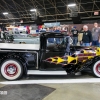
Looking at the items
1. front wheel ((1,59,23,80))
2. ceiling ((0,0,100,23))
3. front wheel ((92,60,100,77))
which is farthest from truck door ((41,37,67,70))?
ceiling ((0,0,100,23))

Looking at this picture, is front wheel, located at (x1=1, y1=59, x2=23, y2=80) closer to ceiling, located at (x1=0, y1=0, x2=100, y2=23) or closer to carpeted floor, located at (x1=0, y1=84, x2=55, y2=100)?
carpeted floor, located at (x1=0, y1=84, x2=55, y2=100)

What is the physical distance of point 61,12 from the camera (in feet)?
68.5

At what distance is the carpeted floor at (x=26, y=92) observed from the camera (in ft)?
9.65

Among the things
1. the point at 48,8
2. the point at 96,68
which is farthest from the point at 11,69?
the point at 48,8

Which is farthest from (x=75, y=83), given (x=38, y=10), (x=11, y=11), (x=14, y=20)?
(x=14, y=20)

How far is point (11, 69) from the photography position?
3.89 m

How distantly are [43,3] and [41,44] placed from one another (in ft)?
54.4

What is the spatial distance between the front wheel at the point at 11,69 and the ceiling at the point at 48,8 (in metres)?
15.4

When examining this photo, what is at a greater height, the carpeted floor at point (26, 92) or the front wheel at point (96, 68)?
the front wheel at point (96, 68)

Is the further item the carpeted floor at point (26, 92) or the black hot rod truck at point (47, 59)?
the black hot rod truck at point (47, 59)

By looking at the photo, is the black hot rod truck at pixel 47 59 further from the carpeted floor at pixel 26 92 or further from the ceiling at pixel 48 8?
the ceiling at pixel 48 8

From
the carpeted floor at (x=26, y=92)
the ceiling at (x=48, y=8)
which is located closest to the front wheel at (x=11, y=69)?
the carpeted floor at (x=26, y=92)

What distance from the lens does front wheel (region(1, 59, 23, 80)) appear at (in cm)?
385

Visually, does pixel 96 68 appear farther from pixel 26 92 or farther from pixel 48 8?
pixel 48 8
